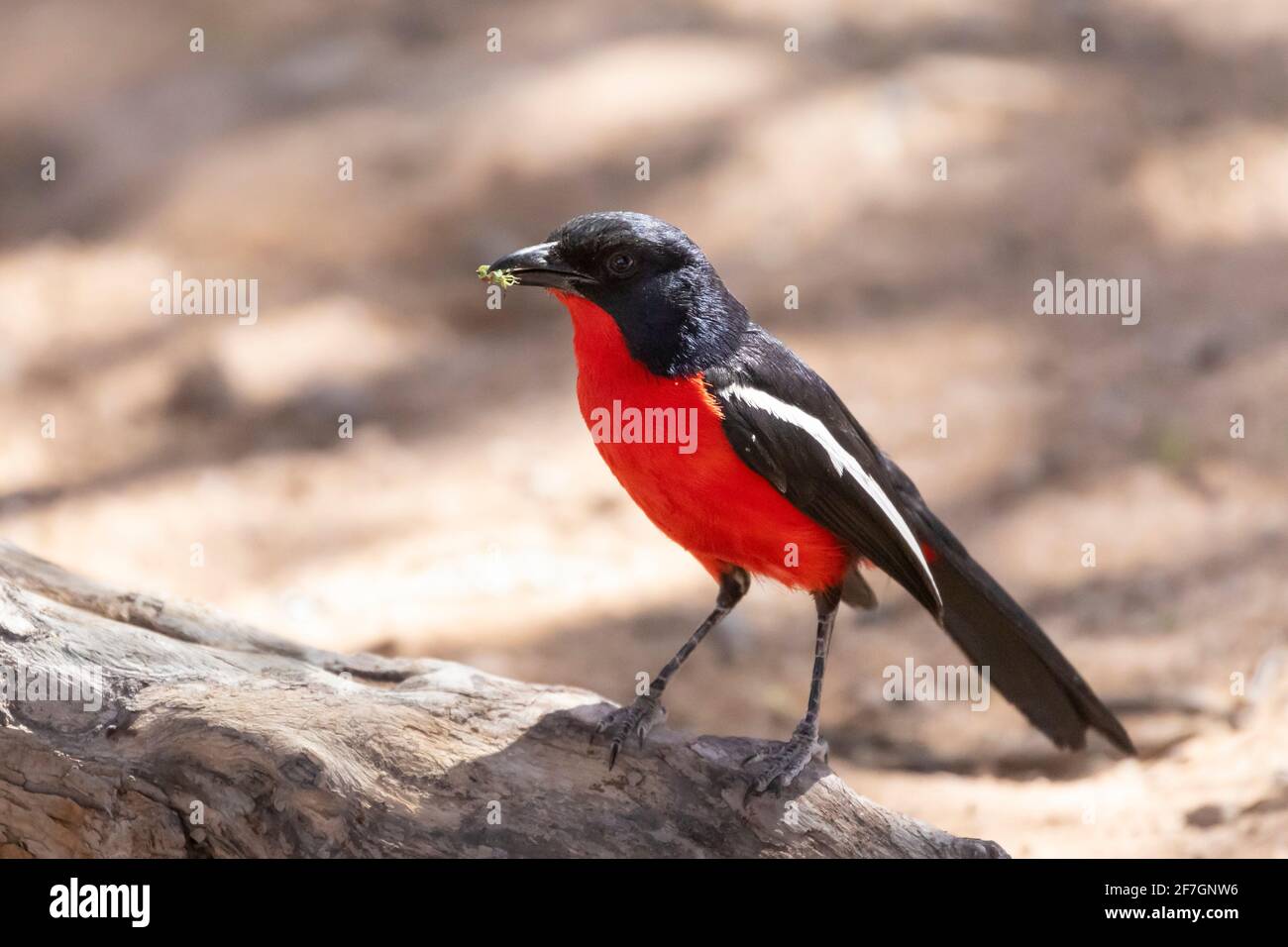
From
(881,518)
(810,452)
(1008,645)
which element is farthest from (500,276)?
(1008,645)

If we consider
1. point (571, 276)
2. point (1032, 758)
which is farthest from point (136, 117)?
point (1032, 758)

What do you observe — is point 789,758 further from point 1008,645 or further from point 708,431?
point 1008,645

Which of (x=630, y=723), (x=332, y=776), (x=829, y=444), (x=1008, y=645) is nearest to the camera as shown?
(x=332, y=776)

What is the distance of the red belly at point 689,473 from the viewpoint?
3596 millimetres

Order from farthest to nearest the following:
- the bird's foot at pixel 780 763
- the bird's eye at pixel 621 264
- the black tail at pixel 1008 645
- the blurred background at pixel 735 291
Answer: the blurred background at pixel 735 291
the black tail at pixel 1008 645
the bird's eye at pixel 621 264
the bird's foot at pixel 780 763

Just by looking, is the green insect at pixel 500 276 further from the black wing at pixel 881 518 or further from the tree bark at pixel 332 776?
the tree bark at pixel 332 776

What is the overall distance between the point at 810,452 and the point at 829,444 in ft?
0.39

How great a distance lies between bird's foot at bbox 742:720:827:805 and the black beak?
1347 mm

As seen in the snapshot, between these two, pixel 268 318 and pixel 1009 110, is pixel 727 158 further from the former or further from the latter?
pixel 268 318

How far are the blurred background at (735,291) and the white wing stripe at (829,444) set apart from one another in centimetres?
132

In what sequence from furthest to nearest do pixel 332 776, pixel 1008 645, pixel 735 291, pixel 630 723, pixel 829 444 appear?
pixel 735 291, pixel 1008 645, pixel 829 444, pixel 630 723, pixel 332 776

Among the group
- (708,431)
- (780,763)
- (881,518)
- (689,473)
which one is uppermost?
(708,431)

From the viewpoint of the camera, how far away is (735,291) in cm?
798

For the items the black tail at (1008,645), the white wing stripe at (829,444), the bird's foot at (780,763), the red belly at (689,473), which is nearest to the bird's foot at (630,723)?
the bird's foot at (780,763)
